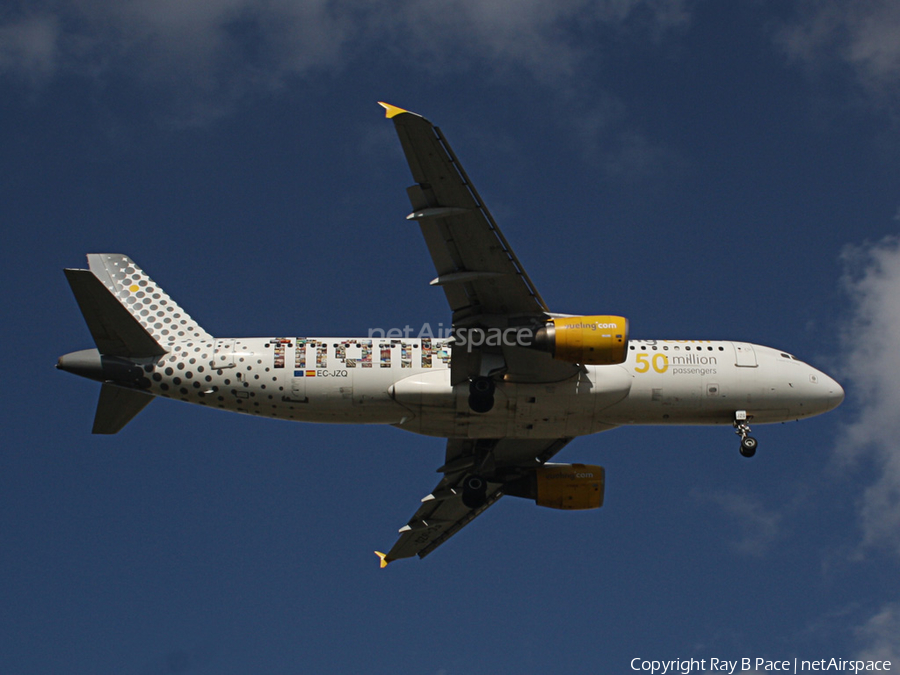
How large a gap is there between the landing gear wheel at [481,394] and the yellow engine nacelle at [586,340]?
2.38 metres

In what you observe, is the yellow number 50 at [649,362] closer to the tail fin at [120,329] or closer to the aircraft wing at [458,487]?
the aircraft wing at [458,487]

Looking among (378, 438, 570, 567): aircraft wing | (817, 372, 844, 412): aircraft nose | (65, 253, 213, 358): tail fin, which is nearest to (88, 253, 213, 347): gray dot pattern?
(65, 253, 213, 358): tail fin

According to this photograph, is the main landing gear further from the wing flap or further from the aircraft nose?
the wing flap

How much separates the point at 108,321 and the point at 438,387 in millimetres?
10963

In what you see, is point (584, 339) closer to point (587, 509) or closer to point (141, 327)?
point (587, 509)

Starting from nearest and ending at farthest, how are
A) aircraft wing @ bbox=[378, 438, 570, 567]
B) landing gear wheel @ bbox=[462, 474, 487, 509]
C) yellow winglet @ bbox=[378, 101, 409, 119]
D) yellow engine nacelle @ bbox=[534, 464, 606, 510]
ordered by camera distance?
yellow winglet @ bbox=[378, 101, 409, 119]
landing gear wheel @ bbox=[462, 474, 487, 509]
aircraft wing @ bbox=[378, 438, 570, 567]
yellow engine nacelle @ bbox=[534, 464, 606, 510]

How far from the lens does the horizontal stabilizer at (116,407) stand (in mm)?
35406

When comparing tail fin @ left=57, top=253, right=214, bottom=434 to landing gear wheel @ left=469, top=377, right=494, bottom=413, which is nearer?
tail fin @ left=57, top=253, right=214, bottom=434

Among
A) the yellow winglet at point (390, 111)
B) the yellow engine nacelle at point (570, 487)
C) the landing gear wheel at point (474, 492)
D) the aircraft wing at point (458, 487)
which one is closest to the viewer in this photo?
the yellow winglet at point (390, 111)

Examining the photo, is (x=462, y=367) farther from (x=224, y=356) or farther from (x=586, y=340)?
(x=224, y=356)

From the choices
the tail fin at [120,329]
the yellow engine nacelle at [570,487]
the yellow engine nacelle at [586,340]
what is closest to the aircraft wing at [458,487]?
the yellow engine nacelle at [570,487]

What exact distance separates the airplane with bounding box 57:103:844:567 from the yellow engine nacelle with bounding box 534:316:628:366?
45mm

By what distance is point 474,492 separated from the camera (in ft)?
128

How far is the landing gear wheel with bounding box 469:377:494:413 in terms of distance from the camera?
34000mm
